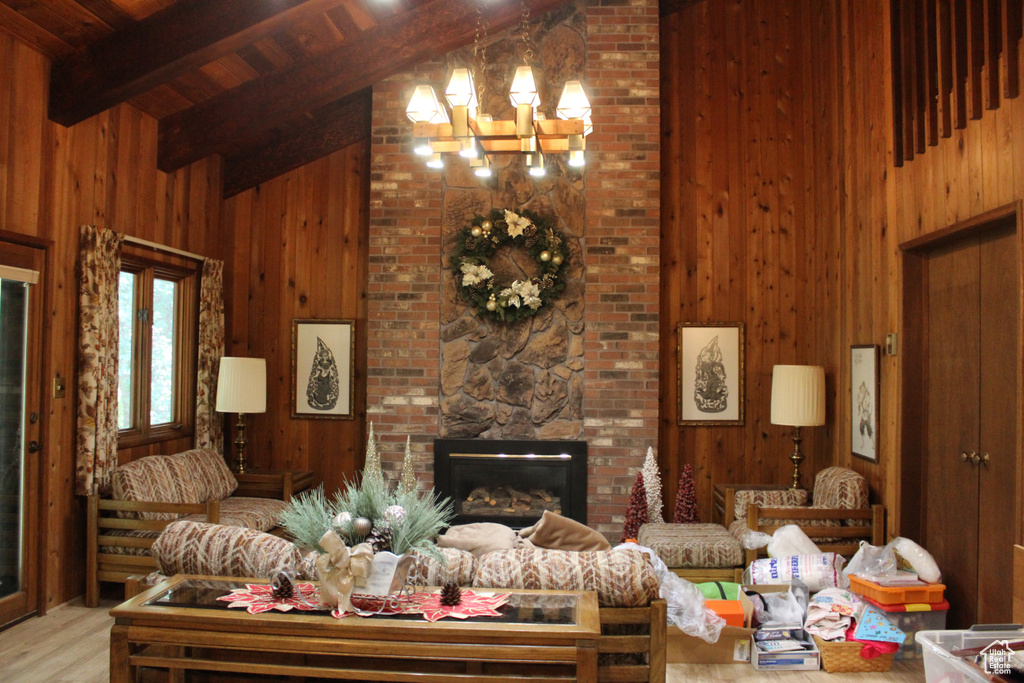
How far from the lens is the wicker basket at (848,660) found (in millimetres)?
3721

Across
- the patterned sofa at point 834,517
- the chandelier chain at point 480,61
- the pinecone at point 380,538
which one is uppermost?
the chandelier chain at point 480,61

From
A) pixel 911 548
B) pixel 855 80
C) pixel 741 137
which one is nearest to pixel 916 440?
pixel 911 548

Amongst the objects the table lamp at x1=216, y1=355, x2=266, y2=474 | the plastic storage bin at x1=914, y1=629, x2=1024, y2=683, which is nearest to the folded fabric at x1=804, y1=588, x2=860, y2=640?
the plastic storage bin at x1=914, y1=629, x2=1024, y2=683

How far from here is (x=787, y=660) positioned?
12.3 feet

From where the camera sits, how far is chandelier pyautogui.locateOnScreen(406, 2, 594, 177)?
3326 mm

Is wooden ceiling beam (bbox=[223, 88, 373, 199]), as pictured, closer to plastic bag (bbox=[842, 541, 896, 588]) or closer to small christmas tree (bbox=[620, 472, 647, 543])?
small christmas tree (bbox=[620, 472, 647, 543])

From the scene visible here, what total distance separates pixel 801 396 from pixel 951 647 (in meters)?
2.95

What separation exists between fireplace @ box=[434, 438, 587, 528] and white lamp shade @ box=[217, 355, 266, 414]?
4.64 ft

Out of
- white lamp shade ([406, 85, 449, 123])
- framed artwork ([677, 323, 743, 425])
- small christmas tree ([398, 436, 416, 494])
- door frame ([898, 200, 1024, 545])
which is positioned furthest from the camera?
framed artwork ([677, 323, 743, 425])

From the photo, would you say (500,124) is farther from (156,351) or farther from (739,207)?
(156,351)

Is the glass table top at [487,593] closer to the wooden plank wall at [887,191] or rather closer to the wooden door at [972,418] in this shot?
the wooden door at [972,418]

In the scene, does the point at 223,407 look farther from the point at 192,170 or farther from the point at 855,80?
the point at 855,80

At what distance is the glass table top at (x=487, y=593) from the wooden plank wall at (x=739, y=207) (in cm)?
362

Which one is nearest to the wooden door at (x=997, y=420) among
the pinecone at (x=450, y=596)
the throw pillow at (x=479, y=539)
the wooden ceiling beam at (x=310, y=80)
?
the throw pillow at (x=479, y=539)
